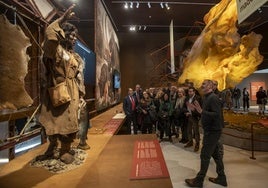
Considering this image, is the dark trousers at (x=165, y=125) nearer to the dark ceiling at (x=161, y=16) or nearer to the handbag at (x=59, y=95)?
the handbag at (x=59, y=95)

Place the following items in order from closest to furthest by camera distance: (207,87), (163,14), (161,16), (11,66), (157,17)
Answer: (11,66) → (207,87) → (163,14) → (161,16) → (157,17)

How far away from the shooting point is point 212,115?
A: 3260mm

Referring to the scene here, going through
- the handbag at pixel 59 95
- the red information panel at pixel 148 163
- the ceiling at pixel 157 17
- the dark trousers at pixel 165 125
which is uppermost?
the ceiling at pixel 157 17

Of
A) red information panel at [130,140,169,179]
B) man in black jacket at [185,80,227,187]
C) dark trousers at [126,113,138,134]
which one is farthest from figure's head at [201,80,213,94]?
dark trousers at [126,113,138,134]

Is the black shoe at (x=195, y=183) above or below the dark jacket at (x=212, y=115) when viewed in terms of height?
below

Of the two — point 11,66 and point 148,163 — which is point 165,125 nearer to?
point 148,163

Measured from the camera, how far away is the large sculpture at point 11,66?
1.54m

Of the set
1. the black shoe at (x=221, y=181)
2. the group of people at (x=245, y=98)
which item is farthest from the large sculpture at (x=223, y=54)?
the black shoe at (x=221, y=181)

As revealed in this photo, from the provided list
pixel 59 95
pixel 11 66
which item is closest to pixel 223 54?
pixel 59 95

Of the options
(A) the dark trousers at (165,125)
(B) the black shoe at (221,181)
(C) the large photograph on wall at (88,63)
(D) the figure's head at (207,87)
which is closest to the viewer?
(D) the figure's head at (207,87)

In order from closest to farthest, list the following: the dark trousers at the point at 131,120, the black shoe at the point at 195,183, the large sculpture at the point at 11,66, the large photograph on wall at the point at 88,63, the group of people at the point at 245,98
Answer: the large sculpture at the point at 11,66 < the black shoe at the point at 195,183 < the large photograph on wall at the point at 88,63 < the dark trousers at the point at 131,120 < the group of people at the point at 245,98

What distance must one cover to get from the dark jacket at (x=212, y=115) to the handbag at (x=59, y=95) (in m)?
1.94

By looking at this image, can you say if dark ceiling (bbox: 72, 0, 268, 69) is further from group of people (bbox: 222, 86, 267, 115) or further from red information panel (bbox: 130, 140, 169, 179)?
red information panel (bbox: 130, 140, 169, 179)

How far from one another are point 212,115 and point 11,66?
8.43ft
